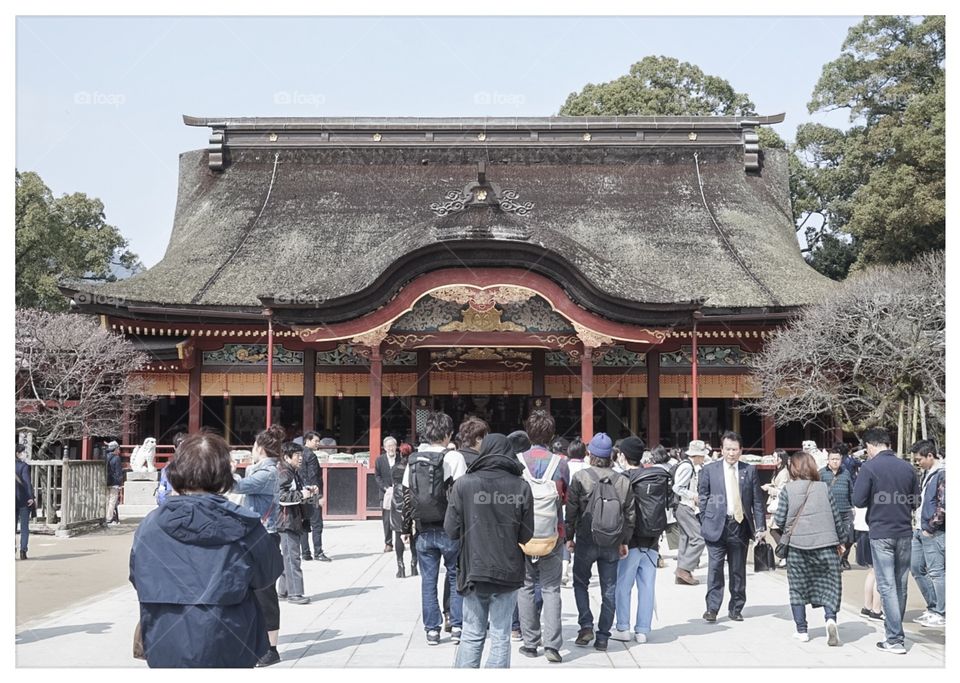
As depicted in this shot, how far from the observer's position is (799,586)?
26.3ft

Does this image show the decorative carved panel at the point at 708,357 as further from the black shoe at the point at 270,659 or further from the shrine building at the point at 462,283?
the black shoe at the point at 270,659

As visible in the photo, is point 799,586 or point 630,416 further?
point 630,416

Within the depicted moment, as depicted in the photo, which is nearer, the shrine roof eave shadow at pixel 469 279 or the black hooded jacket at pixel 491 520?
the black hooded jacket at pixel 491 520

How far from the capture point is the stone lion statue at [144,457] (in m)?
19.5

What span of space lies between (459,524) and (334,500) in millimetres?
11761

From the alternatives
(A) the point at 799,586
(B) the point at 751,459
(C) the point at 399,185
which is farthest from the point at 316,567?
(C) the point at 399,185

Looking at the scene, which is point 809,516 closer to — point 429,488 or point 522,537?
point 522,537

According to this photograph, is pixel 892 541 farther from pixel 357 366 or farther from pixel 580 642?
pixel 357 366

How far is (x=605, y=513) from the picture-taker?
24.9 ft

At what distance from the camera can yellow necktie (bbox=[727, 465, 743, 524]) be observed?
890 cm

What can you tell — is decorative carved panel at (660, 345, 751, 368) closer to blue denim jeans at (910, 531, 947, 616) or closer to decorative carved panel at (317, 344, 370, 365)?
decorative carved panel at (317, 344, 370, 365)

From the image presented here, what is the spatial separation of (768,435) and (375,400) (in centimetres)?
827

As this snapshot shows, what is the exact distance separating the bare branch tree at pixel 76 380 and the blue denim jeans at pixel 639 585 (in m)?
13.7

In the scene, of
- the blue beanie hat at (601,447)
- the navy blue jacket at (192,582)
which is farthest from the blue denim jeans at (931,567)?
the navy blue jacket at (192,582)
